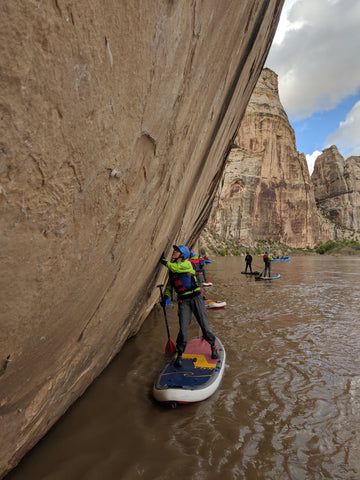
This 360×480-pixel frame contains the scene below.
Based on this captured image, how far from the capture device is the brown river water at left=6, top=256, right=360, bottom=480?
7.20 ft

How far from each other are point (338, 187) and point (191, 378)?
113646mm

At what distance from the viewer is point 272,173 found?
240 ft

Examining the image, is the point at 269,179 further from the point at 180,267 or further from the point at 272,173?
the point at 180,267

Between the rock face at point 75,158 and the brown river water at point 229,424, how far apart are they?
0.37m

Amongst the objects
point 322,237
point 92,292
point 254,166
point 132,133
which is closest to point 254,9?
point 132,133

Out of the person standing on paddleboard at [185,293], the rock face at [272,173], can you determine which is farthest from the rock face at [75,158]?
the rock face at [272,173]

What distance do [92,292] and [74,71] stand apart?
1.53 meters

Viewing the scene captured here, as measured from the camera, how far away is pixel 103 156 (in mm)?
1528

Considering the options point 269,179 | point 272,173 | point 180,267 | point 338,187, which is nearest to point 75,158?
point 180,267

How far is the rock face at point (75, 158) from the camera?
3.38ft

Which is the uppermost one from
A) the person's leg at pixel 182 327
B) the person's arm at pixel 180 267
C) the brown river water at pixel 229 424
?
the person's arm at pixel 180 267

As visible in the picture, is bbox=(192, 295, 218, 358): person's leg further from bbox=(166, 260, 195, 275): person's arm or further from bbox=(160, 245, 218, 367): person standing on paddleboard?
bbox=(166, 260, 195, 275): person's arm

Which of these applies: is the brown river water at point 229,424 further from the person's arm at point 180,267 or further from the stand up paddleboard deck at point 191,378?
the person's arm at point 180,267

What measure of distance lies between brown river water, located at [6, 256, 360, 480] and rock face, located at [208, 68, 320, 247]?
61.2 meters
